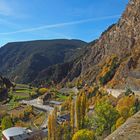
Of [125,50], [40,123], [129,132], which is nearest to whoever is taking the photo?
[129,132]

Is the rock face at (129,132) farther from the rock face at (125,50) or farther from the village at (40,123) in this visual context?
the rock face at (125,50)

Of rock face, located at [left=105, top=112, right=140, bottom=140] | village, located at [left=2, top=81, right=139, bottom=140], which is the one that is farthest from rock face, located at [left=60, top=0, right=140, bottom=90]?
rock face, located at [left=105, top=112, right=140, bottom=140]

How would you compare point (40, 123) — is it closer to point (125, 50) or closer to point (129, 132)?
point (125, 50)

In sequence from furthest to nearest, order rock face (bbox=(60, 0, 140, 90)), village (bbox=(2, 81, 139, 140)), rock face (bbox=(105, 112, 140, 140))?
rock face (bbox=(60, 0, 140, 90)) < village (bbox=(2, 81, 139, 140)) < rock face (bbox=(105, 112, 140, 140))

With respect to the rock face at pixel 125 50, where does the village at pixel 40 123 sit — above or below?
below

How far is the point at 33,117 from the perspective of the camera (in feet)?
427

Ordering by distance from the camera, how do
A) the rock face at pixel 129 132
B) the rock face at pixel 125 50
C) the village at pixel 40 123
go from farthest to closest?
1. the rock face at pixel 125 50
2. the village at pixel 40 123
3. the rock face at pixel 129 132

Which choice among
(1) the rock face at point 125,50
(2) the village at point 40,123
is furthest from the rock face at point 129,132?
(1) the rock face at point 125,50

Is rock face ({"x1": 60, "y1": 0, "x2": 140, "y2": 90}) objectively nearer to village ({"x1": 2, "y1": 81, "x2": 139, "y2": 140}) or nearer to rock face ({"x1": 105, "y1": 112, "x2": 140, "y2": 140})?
village ({"x1": 2, "y1": 81, "x2": 139, "y2": 140})

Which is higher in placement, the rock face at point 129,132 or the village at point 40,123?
the rock face at point 129,132

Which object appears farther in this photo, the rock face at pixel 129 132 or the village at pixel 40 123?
the village at pixel 40 123

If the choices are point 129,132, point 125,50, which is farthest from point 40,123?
point 129,132

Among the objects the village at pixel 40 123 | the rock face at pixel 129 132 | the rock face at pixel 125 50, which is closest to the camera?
the rock face at pixel 129 132

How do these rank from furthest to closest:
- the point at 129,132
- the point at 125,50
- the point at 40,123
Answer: the point at 125,50 → the point at 40,123 → the point at 129,132
